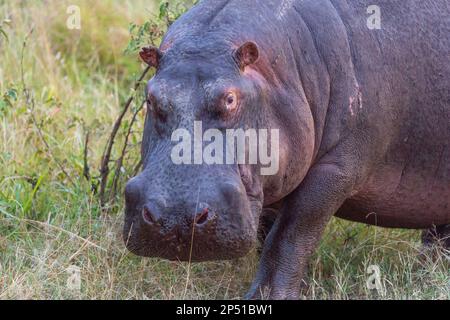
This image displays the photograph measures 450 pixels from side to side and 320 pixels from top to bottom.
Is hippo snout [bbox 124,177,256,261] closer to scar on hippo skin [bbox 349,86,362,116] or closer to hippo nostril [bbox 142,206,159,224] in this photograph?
hippo nostril [bbox 142,206,159,224]

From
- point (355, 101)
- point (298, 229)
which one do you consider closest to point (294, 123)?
point (355, 101)

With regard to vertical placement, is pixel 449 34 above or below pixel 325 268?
above

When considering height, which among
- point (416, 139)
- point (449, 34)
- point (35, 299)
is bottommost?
point (35, 299)


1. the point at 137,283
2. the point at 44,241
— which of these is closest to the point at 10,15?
the point at 44,241

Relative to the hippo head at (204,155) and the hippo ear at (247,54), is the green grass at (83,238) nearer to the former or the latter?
the hippo head at (204,155)

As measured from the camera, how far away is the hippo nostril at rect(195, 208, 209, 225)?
3.89 meters

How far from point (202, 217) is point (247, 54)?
2.34 feet

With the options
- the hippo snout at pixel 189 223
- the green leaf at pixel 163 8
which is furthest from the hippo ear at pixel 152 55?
the green leaf at pixel 163 8

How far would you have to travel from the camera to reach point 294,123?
14.3 ft

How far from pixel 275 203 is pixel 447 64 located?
1042mm

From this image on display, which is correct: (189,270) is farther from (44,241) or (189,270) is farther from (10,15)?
(10,15)

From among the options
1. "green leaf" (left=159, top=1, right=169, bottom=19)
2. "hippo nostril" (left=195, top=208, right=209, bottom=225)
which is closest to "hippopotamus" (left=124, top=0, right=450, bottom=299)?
"hippo nostril" (left=195, top=208, right=209, bottom=225)
